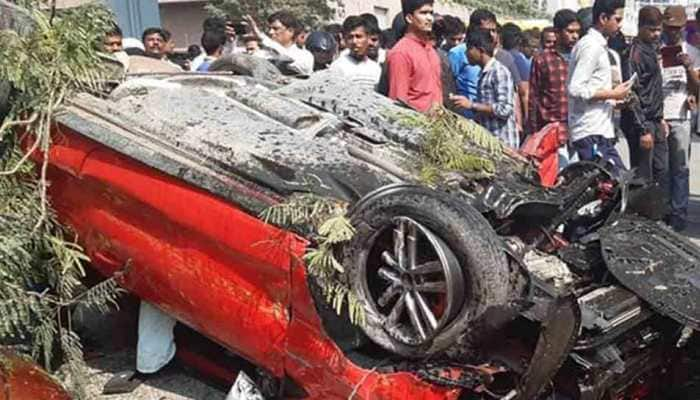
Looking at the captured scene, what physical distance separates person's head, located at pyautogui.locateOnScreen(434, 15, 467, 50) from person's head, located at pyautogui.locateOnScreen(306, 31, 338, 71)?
4.43 ft

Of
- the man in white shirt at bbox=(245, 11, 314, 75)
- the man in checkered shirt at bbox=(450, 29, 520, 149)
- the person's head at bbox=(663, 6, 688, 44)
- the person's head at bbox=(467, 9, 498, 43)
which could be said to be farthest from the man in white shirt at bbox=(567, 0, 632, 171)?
the man in white shirt at bbox=(245, 11, 314, 75)

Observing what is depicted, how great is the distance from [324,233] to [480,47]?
3908mm

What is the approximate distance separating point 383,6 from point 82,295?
21589 mm

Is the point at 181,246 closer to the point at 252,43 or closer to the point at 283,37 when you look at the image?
the point at 252,43

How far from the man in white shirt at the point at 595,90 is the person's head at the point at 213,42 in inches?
130

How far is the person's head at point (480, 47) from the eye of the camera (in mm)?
6680

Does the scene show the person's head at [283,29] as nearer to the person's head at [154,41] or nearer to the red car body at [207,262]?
the person's head at [154,41]

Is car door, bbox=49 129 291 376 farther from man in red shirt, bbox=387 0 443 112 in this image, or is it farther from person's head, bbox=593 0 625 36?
Answer: person's head, bbox=593 0 625 36

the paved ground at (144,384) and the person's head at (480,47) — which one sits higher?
the person's head at (480,47)

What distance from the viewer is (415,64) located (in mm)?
5473

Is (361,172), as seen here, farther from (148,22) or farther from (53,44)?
(148,22)

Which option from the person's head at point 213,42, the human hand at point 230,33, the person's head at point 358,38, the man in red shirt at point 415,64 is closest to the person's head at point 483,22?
the person's head at point 358,38

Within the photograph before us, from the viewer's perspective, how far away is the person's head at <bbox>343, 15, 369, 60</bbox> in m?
6.54

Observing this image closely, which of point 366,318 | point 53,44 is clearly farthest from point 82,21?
point 366,318
